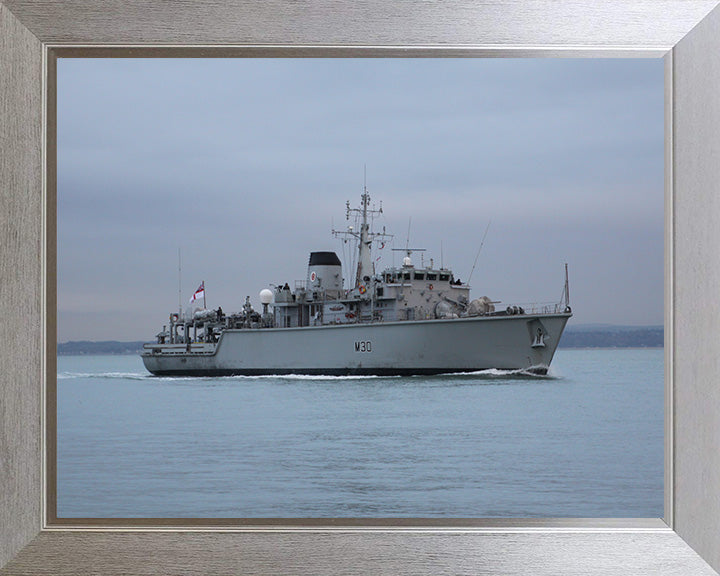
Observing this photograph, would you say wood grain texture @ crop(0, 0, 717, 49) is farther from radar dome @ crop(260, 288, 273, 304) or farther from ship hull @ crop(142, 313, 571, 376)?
radar dome @ crop(260, 288, 273, 304)

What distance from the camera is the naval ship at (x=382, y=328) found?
13.0 m

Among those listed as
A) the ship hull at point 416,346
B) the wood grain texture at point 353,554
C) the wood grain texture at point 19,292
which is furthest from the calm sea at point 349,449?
the wood grain texture at point 19,292

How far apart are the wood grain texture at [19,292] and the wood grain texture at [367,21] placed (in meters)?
0.13

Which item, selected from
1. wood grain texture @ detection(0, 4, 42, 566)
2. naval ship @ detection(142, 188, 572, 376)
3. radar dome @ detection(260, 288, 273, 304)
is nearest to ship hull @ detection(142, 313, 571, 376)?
naval ship @ detection(142, 188, 572, 376)

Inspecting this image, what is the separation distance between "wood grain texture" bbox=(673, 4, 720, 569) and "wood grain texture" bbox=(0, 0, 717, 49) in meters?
0.10

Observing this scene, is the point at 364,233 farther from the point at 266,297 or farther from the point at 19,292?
the point at 19,292

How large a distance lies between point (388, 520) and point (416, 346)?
1129 centimetres

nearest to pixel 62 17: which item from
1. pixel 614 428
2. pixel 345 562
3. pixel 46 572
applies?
pixel 46 572

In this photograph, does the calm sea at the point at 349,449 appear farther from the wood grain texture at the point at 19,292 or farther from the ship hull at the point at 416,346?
the wood grain texture at the point at 19,292

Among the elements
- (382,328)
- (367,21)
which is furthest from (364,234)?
(367,21)

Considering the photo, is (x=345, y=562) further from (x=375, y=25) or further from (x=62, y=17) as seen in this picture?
(x=62, y=17)

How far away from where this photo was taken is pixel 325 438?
17266mm

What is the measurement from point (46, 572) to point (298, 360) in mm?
12205

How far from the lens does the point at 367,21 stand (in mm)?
1952
